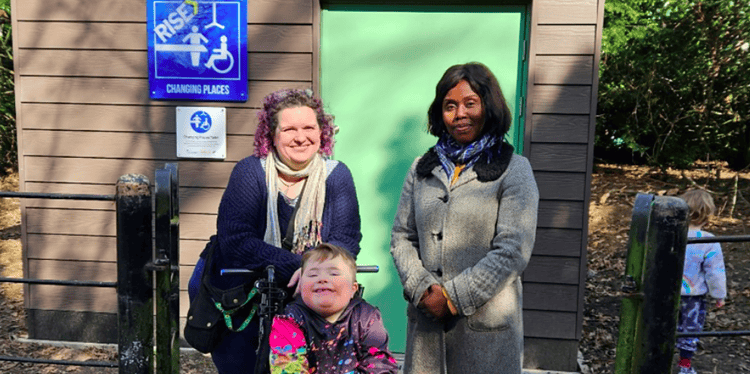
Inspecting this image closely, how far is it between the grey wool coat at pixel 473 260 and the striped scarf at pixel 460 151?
3cm

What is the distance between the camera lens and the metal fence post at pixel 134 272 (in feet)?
6.55

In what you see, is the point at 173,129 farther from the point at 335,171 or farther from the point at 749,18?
the point at 749,18

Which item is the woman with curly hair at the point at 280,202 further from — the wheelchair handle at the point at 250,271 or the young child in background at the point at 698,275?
the young child in background at the point at 698,275

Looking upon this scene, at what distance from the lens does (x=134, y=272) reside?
79.5 inches

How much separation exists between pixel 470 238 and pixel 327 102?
2168mm

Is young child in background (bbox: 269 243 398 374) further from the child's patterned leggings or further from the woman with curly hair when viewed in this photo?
the child's patterned leggings

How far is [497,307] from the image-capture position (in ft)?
7.20

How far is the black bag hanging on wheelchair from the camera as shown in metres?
2.30

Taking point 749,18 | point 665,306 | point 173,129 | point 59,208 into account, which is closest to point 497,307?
point 665,306

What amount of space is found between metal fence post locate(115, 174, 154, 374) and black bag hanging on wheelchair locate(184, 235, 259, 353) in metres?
0.28

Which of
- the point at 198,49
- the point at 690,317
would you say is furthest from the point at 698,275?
the point at 198,49

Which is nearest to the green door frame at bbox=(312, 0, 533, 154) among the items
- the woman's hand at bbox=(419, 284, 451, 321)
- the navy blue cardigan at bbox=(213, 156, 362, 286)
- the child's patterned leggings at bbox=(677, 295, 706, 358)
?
the child's patterned leggings at bbox=(677, 295, 706, 358)

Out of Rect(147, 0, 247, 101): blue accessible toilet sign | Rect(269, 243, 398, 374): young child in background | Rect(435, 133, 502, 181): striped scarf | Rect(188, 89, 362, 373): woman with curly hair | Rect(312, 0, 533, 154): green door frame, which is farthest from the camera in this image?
Rect(147, 0, 247, 101): blue accessible toilet sign

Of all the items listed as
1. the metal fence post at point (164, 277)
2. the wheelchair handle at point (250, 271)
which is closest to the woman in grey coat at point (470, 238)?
the wheelchair handle at point (250, 271)
